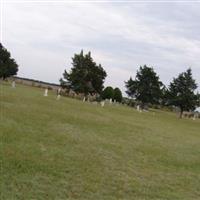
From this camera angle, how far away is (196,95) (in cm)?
6172

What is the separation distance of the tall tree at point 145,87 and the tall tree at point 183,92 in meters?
3.61

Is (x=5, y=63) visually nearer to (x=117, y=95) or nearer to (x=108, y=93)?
(x=108, y=93)

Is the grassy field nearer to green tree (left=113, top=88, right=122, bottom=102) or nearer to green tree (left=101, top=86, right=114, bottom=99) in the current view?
green tree (left=101, top=86, right=114, bottom=99)

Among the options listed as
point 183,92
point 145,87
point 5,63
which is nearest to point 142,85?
point 145,87

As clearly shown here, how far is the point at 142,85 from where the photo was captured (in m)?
67.6

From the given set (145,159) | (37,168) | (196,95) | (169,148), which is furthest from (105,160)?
(196,95)

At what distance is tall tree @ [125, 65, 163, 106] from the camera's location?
6694 cm

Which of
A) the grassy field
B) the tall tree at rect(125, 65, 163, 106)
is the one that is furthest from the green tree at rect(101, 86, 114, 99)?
the grassy field

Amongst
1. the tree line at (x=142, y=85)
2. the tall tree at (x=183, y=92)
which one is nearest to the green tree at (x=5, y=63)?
the tree line at (x=142, y=85)

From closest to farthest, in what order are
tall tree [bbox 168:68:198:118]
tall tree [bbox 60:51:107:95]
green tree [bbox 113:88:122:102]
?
tall tree [bbox 168:68:198:118] → tall tree [bbox 60:51:107:95] → green tree [bbox 113:88:122:102]

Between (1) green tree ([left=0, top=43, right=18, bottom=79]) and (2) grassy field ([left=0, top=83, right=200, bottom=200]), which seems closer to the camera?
(2) grassy field ([left=0, top=83, right=200, bottom=200])

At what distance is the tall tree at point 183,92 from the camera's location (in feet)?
201

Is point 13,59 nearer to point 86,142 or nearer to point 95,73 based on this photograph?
point 95,73

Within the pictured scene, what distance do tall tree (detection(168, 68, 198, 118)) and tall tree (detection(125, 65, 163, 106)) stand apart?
361 cm
